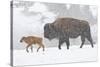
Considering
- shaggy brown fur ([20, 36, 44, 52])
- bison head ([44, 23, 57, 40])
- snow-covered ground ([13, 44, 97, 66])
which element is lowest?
snow-covered ground ([13, 44, 97, 66])

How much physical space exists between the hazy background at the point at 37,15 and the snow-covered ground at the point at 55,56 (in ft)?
0.23

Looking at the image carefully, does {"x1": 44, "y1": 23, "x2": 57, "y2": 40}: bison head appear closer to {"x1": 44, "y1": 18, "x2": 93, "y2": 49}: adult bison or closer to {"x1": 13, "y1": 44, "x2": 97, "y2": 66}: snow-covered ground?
{"x1": 44, "y1": 18, "x2": 93, "y2": 49}: adult bison

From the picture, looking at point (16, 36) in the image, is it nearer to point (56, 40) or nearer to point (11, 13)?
point (11, 13)

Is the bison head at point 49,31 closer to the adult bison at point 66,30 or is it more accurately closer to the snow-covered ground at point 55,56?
the adult bison at point 66,30

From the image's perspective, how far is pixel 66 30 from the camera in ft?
7.13

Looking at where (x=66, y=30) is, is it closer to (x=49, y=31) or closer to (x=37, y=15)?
(x=49, y=31)

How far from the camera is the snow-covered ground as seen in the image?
1.99 m

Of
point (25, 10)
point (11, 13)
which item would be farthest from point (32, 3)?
point (11, 13)

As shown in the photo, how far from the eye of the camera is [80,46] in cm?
223

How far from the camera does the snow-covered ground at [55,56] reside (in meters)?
1.99

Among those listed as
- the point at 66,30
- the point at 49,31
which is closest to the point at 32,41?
the point at 49,31

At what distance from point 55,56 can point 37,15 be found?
1.56 feet

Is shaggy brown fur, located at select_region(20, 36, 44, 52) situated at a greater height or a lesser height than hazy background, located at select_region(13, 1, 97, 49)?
lesser

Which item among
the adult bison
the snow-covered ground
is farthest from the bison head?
the snow-covered ground
